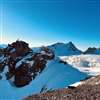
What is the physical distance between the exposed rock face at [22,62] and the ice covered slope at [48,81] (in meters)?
3.04

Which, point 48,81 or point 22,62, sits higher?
point 22,62

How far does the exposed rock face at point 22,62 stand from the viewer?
121m

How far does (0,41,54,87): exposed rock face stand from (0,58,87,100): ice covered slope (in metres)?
3.04

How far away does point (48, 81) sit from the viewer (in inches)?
4345

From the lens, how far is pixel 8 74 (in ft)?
411

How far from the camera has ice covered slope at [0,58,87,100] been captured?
342 ft

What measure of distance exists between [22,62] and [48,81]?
66.9 ft

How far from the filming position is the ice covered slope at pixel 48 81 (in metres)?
104

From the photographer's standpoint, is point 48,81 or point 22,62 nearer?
point 48,81

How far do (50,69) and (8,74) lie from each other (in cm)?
1950

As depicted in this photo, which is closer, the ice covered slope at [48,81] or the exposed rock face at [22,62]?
the ice covered slope at [48,81]

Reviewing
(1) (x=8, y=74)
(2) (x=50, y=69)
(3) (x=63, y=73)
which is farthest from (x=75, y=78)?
(1) (x=8, y=74)

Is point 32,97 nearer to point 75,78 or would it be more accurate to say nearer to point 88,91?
point 88,91

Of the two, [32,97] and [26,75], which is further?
[26,75]
